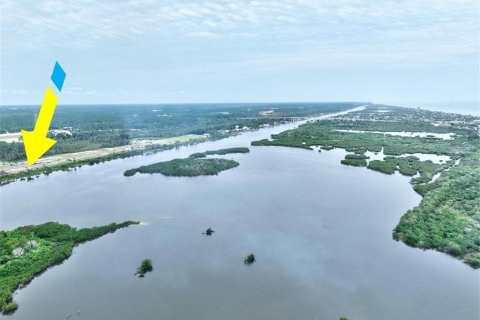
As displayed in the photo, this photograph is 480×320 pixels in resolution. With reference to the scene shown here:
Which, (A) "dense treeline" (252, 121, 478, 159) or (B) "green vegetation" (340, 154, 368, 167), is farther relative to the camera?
(A) "dense treeline" (252, 121, 478, 159)

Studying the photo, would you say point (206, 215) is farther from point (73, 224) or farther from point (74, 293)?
point (74, 293)

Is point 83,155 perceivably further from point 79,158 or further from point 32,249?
point 32,249

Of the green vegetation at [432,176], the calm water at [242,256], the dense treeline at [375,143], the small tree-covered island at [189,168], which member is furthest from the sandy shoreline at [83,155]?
the green vegetation at [432,176]

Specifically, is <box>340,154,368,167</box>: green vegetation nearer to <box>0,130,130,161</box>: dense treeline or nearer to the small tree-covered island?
the small tree-covered island

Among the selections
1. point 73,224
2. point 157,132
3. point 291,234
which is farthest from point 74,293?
point 157,132

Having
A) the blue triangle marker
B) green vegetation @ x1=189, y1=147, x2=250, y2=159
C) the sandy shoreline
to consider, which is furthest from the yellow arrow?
green vegetation @ x1=189, y1=147, x2=250, y2=159

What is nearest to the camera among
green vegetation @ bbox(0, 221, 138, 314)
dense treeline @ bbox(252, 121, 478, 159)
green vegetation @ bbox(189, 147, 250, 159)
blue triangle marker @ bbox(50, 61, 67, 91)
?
blue triangle marker @ bbox(50, 61, 67, 91)

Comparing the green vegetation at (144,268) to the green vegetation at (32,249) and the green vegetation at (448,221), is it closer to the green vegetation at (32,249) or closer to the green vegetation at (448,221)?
the green vegetation at (32,249)
